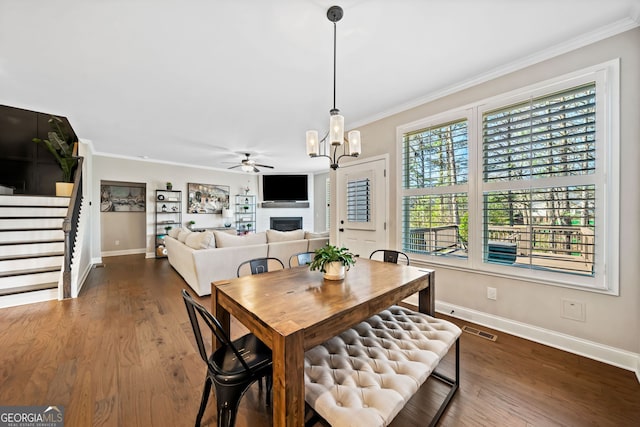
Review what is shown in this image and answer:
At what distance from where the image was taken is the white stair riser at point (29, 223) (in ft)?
11.6

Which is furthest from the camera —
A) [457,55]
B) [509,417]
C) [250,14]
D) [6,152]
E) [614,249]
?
[6,152]

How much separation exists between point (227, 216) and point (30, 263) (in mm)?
4448

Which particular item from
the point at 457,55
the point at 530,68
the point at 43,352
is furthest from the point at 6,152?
the point at 530,68

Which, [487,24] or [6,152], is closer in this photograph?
[487,24]

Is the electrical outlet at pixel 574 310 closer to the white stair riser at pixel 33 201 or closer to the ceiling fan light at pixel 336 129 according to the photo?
the ceiling fan light at pixel 336 129

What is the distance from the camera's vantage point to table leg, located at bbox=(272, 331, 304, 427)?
963 millimetres

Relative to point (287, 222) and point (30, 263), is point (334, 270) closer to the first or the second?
point (30, 263)

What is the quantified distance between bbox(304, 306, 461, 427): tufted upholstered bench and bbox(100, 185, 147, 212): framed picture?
287 inches

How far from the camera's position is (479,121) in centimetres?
259

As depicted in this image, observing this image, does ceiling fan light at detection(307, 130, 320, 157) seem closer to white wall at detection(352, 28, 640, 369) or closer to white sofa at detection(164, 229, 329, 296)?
white wall at detection(352, 28, 640, 369)

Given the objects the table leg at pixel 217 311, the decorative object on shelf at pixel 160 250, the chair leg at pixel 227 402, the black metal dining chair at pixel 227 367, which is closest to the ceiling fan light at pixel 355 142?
the table leg at pixel 217 311

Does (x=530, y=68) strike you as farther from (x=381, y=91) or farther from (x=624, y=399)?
(x=624, y=399)

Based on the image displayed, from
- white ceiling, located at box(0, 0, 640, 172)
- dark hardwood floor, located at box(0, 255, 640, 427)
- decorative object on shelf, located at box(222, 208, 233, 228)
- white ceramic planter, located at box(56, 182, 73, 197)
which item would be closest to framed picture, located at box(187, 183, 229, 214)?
decorative object on shelf, located at box(222, 208, 233, 228)

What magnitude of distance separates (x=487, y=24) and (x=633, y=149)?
145 cm
